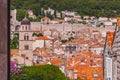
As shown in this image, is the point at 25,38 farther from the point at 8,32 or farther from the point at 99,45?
the point at 8,32

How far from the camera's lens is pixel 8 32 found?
138cm

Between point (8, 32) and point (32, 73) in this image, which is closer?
point (8, 32)

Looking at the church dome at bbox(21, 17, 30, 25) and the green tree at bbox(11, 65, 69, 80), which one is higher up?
the church dome at bbox(21, 17, 30, 25)

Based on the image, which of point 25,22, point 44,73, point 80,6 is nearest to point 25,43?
point 25,22

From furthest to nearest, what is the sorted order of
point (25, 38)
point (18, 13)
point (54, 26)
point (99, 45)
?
point (18, 13) → point (54, 26) → point (99, 45) → point (25, 38)

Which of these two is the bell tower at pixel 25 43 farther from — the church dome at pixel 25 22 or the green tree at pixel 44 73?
the green tree at pixel 44 73

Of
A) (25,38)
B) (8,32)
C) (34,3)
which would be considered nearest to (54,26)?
(34,3)

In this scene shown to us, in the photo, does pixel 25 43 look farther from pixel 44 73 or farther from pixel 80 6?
pixel 80 6

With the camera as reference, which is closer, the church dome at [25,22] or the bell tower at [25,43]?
the bell tower at [25,43]

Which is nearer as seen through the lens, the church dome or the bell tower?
the bell tower

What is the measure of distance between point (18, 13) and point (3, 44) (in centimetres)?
5917

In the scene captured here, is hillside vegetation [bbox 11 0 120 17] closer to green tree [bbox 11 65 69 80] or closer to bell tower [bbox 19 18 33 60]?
bell tower [bbox 19 18 33 60]

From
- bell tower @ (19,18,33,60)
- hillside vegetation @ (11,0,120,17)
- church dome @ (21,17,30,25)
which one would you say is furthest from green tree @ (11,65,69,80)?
hillside vegetation @ (11,0,120,17)

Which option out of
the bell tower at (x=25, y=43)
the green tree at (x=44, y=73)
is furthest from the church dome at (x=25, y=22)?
the green tree at (x=44, y=73)
